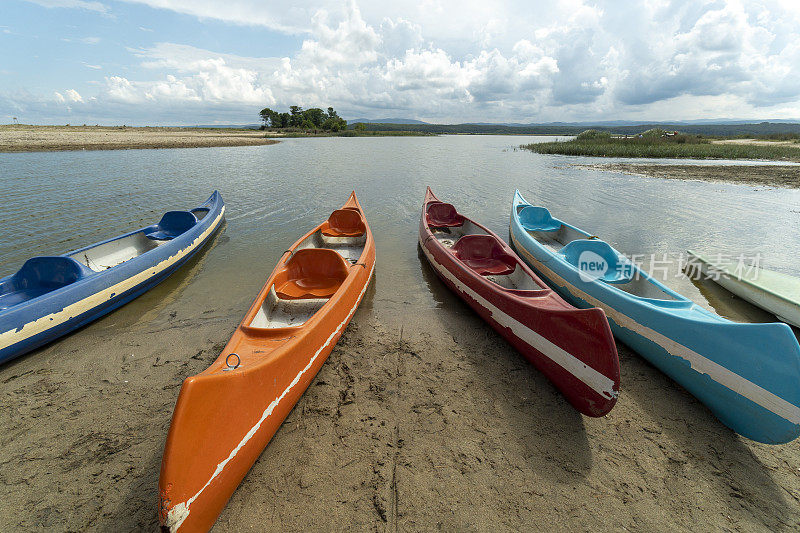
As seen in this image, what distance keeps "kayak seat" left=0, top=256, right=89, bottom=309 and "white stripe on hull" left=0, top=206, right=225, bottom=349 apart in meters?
0.55

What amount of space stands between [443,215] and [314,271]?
583cm

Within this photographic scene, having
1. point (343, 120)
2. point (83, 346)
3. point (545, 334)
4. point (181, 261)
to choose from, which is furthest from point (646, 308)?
point (343, 120)

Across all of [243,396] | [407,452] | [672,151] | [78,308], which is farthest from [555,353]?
[672,151]

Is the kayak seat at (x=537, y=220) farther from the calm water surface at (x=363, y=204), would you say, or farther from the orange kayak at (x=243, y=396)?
the orange kayak at (x=243, y=396)

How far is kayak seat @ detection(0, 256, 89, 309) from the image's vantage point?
6.15 metres

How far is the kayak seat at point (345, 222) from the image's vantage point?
990 centimetres

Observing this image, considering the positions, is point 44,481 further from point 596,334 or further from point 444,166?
point 444,166

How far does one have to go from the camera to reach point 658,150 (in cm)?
3784

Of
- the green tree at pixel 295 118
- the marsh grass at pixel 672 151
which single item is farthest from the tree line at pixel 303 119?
the marsh grass at pixel 672 151

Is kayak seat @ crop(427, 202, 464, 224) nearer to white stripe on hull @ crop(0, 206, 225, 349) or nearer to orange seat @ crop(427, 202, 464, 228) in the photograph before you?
orange seat @ crop(427, 202, 464, 228)

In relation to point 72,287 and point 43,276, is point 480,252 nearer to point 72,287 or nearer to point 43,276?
point 72,287

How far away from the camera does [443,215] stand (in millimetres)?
11250

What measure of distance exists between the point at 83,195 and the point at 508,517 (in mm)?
20680

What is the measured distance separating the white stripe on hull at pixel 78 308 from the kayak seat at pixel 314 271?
11.6ft
